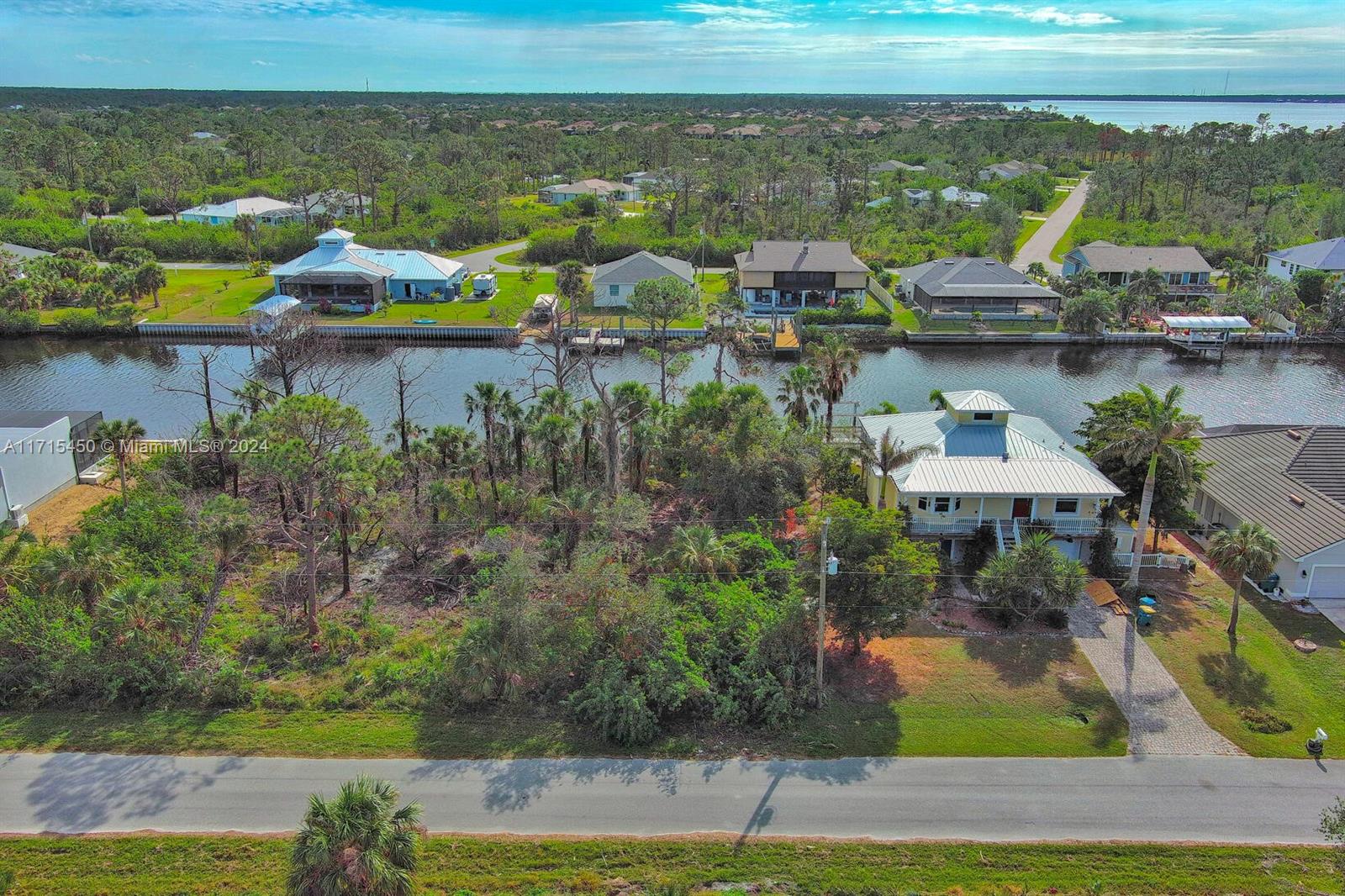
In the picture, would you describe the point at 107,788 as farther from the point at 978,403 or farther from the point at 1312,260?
the point at 1312,260

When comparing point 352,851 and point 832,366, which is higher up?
point 832,366

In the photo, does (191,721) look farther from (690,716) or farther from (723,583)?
(723,583)

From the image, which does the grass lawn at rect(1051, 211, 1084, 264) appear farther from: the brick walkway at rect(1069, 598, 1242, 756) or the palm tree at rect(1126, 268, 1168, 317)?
the brick walkway at rect(1069, 598, 1242, 756)

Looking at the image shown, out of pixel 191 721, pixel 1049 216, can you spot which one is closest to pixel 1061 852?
pixel 191 721

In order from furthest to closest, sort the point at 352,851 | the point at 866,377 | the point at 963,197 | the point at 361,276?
the point at 963,197, the point at 361,276, the point at 866,377, the point at 352,851

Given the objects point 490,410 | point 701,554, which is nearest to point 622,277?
point 490,410

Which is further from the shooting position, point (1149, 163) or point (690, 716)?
point (1149, 163)

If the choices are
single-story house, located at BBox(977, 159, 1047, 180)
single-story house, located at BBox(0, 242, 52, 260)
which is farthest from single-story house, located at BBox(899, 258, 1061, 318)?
single-story house, located at BBox(0, 242, 52, 260)
